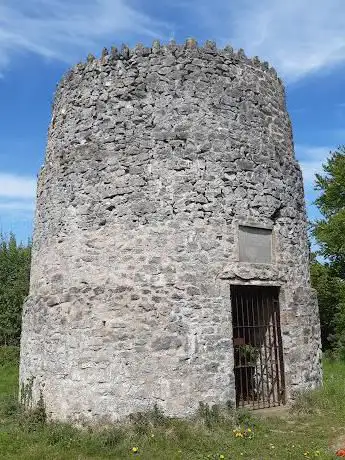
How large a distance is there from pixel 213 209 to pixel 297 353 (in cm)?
298

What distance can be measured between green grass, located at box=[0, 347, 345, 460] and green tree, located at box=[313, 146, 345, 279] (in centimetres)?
1368

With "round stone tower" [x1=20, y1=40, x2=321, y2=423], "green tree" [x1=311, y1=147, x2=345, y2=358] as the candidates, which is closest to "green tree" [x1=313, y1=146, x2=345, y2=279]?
"green tree" [x1=311, y1=147, x2=345, y2=358]

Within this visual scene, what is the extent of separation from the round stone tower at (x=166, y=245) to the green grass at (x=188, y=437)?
31 cm

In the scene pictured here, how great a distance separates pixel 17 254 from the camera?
91.7 feet

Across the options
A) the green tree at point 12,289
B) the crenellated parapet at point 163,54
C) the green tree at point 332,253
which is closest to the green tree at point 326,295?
the green tree at point 332,253

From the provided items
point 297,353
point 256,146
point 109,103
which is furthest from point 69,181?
point 297,353

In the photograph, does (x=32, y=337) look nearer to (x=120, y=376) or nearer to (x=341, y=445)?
(x=120, y=376)

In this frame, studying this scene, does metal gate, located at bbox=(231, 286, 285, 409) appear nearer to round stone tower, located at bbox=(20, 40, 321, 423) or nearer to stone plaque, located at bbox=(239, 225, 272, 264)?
round stone tower, located at bbox=(20, 40, 321, 423)

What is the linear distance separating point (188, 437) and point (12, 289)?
19731 millimetres

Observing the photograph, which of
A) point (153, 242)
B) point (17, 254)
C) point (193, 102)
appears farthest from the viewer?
point (17, 254)

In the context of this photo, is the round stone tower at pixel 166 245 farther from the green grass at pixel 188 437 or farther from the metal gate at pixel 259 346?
the green grass at pixel 188 437

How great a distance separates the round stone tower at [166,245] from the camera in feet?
24.0

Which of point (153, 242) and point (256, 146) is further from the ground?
point (256, 146)

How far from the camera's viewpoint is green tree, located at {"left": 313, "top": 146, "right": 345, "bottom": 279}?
20562 mm
